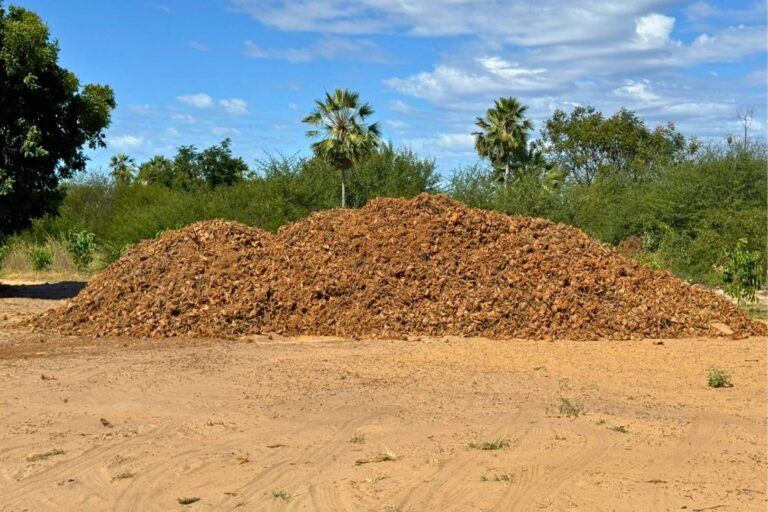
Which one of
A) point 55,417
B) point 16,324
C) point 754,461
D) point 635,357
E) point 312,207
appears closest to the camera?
point 754,461

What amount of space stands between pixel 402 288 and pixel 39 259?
1706 centimetres

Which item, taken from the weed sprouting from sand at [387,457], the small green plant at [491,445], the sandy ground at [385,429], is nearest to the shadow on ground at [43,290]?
the sandy ground at [385,429]

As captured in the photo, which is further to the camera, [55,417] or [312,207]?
[312,207]

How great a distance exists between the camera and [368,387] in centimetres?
857

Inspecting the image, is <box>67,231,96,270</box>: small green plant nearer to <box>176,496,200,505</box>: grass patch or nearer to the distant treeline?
the distant treeline

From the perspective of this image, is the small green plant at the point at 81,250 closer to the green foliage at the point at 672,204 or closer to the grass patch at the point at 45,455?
the green foliage at the point at 672,204

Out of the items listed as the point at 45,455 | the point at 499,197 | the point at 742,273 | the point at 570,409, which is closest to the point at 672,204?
the point at 499,197

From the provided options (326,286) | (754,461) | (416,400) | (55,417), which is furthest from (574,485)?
(326,286)

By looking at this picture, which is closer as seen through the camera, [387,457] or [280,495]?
[280,495]

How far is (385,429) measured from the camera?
6746mm

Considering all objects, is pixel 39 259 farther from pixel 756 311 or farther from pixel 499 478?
pixel 499 478

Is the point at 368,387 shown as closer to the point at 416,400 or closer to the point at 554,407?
the point at 416,400

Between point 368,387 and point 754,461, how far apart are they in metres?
3.79

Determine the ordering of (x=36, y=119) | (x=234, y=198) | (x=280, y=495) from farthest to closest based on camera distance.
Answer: (x=234, y=198) → (x=36, y=119) → (x=280, y=495)
